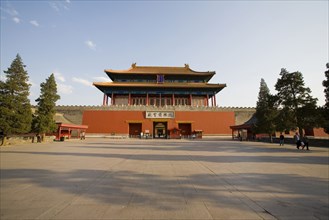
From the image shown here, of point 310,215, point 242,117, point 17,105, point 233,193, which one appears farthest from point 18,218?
point 242,117

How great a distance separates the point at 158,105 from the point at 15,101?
21233 millimetres

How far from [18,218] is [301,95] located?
19.9 metres

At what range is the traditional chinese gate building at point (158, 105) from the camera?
30875 millimetres

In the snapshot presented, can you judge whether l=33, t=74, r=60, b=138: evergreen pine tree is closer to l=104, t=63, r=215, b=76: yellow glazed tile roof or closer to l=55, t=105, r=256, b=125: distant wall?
l=55, t=105, r=256, b=125: distant wall

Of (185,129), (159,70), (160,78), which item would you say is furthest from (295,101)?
(159,70)

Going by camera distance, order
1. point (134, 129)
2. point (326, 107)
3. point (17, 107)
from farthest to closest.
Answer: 1. point (134, 129)
2. point (17, 107)
3. point (326, 107)

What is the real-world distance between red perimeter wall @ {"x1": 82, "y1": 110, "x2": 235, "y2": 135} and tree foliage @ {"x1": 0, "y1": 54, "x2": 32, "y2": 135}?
528 inches

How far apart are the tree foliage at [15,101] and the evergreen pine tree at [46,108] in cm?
233

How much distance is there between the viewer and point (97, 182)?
179 inches

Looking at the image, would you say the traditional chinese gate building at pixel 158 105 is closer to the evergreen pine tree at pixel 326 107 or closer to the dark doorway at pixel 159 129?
the dark doorway at pixel 159 129

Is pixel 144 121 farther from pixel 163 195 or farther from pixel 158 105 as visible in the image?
pixel 163 195

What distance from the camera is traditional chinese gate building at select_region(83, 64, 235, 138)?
30.9 metres

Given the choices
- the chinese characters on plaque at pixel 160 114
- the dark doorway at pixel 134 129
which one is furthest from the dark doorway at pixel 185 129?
the dark doorway at pixel 134 129

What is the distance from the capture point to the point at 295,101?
17.0 m
